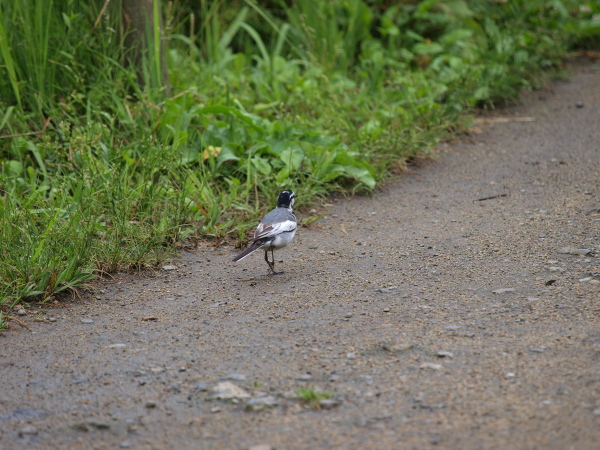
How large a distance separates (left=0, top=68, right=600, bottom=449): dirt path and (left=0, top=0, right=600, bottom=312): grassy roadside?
43 cm

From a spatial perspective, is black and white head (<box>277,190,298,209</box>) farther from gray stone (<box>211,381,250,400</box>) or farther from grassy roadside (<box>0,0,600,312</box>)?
gray stone (<box>211,381,250,400</box>)

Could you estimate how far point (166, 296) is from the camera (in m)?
4.63

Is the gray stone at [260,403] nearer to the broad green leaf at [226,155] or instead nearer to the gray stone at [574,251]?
the gray stone at [574,251]

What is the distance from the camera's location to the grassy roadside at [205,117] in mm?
5129

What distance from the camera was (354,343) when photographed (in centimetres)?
376

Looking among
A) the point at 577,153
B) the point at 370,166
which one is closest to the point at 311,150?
the point at 370,166

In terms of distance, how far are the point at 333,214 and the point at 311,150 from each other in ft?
2.38

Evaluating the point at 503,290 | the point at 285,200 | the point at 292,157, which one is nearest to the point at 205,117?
the point at 292,157

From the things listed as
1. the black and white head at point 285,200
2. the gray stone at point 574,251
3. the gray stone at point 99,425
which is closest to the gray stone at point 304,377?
the gray stone at point 99,425

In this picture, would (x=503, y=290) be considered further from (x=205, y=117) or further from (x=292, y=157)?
(x=205, y=117)

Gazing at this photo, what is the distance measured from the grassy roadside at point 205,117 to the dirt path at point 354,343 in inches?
16.8

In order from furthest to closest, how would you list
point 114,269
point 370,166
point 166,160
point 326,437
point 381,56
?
point 381,56 < point 370,166 < point 166,160 < point 114,269 < point 326,437

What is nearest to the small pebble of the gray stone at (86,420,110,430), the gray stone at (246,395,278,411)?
the gray stone at (86,420,110,430)

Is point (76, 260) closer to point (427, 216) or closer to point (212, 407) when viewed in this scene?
point (212, 407)
